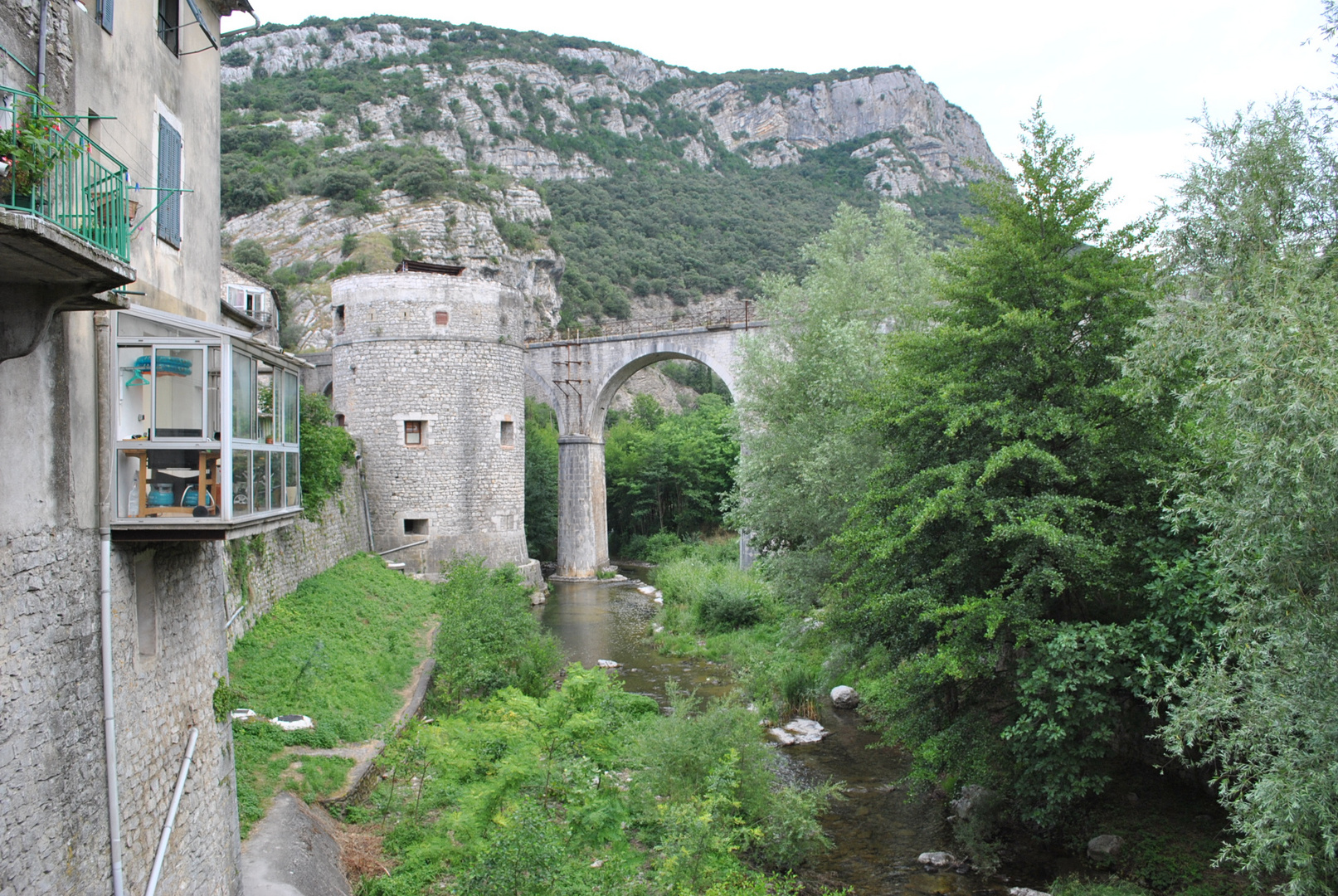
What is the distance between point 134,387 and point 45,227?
1.64 metres

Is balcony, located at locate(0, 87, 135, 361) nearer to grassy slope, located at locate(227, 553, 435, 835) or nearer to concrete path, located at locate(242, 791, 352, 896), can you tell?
concrete path, located at locate(242, 791, 352, 896)

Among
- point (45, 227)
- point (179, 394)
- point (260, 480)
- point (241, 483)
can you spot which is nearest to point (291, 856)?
point (260, 480)

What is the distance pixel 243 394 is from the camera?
16.3ft

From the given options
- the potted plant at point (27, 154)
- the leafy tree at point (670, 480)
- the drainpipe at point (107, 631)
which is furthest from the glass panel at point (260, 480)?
the leafy tree at point (670, 480)

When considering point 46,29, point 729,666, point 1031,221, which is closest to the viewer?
point 46,29

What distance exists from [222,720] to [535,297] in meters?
46.3

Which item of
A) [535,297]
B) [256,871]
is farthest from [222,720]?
[535,297]

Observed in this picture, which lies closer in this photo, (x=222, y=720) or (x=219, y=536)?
(x=219, y=536)

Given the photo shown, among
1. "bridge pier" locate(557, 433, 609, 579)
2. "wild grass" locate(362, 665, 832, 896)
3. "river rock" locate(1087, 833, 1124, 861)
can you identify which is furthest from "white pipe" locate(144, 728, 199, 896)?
"bridge pier" locate(557, 433, 609, 579)

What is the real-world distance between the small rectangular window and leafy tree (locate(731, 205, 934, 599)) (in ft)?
24.4

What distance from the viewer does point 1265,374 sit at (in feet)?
17.9

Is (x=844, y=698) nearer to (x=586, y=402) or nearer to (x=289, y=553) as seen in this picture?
(x=289, y=553)

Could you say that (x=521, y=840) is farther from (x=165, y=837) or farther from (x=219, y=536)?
(x=219, y=536)

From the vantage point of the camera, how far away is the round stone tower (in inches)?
805
